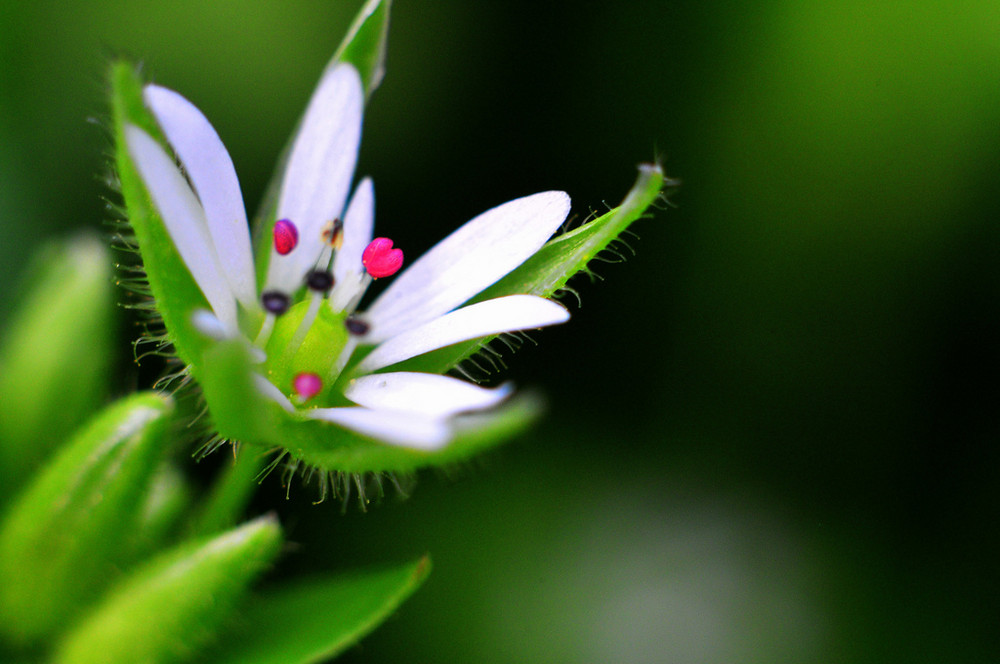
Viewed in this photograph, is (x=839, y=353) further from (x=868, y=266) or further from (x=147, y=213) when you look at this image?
(x=147, y=213)

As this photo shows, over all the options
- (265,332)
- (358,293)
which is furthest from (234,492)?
(358,293)

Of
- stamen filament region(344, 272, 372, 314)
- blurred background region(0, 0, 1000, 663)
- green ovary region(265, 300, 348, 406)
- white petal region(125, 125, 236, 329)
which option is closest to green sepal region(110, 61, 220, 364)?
white petal region(125, 125, 236, 329)

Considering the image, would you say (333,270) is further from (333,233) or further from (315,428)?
(315,428)

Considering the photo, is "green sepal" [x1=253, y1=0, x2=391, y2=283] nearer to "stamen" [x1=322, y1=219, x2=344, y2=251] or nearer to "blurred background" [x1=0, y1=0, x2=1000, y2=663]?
"stamen" [x1=322, y1=219, x2=344, y2=251]

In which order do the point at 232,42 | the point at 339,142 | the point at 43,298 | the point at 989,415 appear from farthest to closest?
the point at 232,42 < the point at 989,415 < the point at 43,298 < the point at 339,142

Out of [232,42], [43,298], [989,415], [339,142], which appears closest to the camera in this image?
[339,142]

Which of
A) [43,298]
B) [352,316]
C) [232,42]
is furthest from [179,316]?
[232,42]
